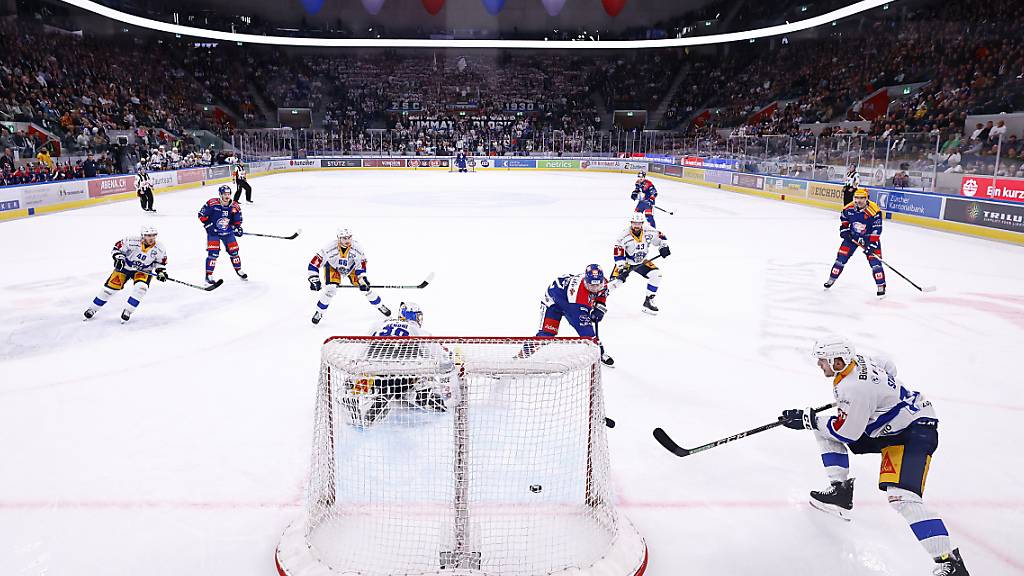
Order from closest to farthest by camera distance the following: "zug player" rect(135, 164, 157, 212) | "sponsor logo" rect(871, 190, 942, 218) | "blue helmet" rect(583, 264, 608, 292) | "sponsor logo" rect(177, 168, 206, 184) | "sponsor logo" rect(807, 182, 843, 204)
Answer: "blue helmet" rect(583, 264, 608, 292) → "sponsor logo" rect(871, 190, 942, 218) → "zug player" rect(135, 164, 157, 212) → "sponsor logo" rect(807, 182, 843, 204) → "sponsor logo" rect(177, 168, 206, 184)

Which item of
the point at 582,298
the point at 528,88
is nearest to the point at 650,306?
the point at 582,298

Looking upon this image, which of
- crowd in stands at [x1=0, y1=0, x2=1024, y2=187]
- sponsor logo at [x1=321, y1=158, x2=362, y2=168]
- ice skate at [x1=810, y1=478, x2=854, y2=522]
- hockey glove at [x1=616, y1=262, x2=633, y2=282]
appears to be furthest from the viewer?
sponsor logo at [x1=321, y1=158, x2=362, y2=168]

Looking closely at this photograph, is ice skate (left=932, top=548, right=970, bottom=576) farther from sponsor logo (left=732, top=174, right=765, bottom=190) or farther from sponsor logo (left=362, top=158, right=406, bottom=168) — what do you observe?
sponsor logo (left=362, top=158, right=406, bottom=168)

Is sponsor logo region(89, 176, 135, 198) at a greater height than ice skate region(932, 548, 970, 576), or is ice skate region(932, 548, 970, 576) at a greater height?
sponsor logo region(89, 176, 135, 198)

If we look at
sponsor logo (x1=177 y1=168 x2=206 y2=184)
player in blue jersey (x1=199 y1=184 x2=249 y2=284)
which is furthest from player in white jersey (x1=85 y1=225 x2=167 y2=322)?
sponsor logo (x1=177 y1=168 x2=206 y2=184)

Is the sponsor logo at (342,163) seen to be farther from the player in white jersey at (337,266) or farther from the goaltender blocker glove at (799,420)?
the goaltender blocker glove at (799,420)

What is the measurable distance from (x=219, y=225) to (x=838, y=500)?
7758 millimetres

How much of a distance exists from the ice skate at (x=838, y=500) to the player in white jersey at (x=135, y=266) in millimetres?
6427

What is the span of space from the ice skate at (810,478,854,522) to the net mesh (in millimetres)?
1214

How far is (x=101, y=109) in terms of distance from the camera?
87.5 ft

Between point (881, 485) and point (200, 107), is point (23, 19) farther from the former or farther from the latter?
point (881, 485)

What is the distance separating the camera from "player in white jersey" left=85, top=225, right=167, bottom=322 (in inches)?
268

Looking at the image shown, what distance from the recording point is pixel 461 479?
295cm

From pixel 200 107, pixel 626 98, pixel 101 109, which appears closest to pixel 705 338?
pixel 101 109
